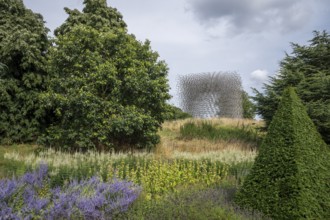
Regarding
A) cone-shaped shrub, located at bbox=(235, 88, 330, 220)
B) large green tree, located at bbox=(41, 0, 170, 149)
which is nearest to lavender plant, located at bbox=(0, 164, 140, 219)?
cone-shaped shrub, located at bbox=(235, 88, 330, 220)

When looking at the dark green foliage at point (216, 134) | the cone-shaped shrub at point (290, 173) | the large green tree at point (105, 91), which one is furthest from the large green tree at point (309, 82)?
the cone-shaped shrub at point (290, 173)

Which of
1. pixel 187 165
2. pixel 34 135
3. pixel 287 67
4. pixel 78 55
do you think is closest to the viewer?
pixel 187 165

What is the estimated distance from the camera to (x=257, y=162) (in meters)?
5.10

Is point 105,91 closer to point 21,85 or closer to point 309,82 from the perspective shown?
point 21,85

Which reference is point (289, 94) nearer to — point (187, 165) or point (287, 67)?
point (187, 165)

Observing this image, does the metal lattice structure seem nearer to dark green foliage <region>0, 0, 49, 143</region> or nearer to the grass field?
dark green foliage <region>0, 0, 49, 143</region>

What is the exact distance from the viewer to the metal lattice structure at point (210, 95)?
35.5m

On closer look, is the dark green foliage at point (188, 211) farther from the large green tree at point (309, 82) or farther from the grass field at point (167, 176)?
the large green tree at point (309, 82)

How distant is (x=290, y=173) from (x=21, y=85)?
17.0m

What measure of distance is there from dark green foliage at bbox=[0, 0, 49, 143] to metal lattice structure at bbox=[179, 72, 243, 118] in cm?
1873

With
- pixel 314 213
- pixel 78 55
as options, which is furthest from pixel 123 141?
pixel 314 213

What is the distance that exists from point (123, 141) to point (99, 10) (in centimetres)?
1150

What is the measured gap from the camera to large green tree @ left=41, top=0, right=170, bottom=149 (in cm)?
1397

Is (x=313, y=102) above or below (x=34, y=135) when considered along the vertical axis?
above
